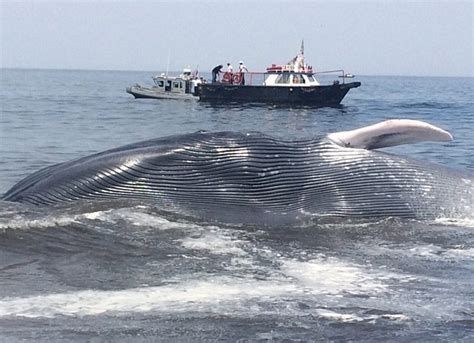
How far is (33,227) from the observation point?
8.45 meters

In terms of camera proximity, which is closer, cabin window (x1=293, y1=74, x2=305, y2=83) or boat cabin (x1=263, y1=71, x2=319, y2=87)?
boat cabin (x1=263, y1=71, x2=319, y2=87)

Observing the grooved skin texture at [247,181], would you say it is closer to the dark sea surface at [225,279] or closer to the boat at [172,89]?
the dark sea surface at [225,279]

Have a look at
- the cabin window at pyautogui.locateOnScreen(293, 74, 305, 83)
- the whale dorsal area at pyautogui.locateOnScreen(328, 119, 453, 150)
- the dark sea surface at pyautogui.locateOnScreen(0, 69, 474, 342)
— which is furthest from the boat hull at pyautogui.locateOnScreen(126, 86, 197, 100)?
the dark sea surface at pyautogui.locateOnScreen(0, 69, 474, 342)

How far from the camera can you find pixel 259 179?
9289 mm

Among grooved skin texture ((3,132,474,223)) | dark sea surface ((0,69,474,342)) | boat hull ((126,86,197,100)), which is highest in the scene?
grooved skin texture ((3,132,474,223))

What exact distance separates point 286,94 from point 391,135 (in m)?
47.8

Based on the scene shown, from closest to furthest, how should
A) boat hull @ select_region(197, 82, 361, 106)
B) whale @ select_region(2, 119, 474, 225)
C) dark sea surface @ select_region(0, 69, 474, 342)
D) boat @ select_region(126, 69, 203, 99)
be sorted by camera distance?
dark sea surface @ select_region(0, 69, 474, 342) < whale @ select_region(2, 119, 474, 225) < boat hull @ select_region(197, 82, 361, 106) < boat @ select_region(126, 69, 203, 99)

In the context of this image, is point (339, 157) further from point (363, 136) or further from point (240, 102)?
point (240, 102)

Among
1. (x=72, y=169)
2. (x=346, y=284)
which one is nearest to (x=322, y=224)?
(x=346, y=284)

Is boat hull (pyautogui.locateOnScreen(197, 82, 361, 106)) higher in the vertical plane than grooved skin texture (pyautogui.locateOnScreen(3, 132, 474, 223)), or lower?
lower

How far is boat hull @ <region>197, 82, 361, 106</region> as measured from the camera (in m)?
56.5

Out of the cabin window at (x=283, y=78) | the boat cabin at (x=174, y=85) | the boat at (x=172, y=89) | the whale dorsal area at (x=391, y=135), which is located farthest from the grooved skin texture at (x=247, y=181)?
the boat cabin at (x=174, y=85)

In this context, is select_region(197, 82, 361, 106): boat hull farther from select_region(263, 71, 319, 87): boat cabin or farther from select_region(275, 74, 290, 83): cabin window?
select_region(275, 74, 290, 83): cabin window

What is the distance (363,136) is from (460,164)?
33.9 ft
